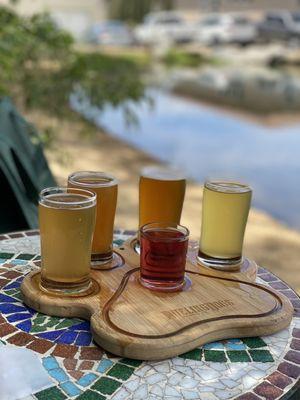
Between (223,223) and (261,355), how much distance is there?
368mm

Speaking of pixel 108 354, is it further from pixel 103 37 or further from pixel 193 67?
pixel 103 37

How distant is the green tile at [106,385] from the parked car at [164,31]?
2392cm

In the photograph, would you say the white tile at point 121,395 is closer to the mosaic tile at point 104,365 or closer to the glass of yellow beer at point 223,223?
the mosaic tile at point 104,365

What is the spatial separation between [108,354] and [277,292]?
16.4 inches

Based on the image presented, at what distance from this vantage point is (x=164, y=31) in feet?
83.5

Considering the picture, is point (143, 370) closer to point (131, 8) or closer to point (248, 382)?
point (248, 382)

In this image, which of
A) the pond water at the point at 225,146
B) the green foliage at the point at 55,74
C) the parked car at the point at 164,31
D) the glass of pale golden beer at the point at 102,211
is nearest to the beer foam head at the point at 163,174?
the glass of pale golden beer at the point at 102,211

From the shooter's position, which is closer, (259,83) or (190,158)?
(190,158)

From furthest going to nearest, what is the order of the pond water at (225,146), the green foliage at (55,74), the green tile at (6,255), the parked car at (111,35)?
the parked car at (111,35) → the pond water at (225,146) → the green foliage at (55,74) → the green tile at (6,255)

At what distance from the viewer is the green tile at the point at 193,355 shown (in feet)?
3.41

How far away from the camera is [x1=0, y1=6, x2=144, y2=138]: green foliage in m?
3.75

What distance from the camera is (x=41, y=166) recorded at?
8.09 ft

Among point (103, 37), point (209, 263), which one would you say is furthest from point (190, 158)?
point (103, 37)

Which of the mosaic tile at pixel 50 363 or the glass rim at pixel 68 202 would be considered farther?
the glass rim at pixel 68 202
